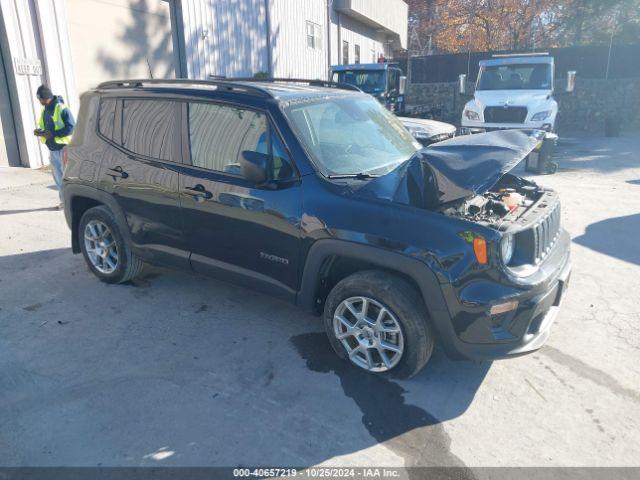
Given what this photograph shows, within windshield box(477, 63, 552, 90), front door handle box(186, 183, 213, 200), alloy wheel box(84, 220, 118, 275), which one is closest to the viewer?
front door handle box(186, 183, 213, 200)

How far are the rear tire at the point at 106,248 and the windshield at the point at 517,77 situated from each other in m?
11.5

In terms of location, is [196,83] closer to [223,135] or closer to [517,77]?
[223,135]

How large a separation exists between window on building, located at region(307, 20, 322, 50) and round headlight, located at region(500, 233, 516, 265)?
19022 millimetres

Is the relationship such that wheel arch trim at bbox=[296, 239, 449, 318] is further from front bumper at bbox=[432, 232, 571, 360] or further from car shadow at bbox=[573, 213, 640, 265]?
car shadow at bbox=[573, 213, 640, 265]

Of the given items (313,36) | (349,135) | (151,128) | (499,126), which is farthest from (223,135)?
(313,36)

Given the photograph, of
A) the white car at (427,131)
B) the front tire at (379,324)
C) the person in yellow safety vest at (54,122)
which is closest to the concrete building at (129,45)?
the person in yellow safety vest at (54,122)

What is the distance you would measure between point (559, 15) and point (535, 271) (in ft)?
111

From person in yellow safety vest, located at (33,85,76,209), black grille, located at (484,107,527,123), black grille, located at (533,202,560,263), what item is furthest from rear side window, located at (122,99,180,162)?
black grille, located at (484,107,527,123)

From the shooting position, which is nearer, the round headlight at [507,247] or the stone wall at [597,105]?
the round headlight at [507,247]

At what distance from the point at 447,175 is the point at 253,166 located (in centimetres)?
127

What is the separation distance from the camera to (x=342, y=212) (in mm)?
3262

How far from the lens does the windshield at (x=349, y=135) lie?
362cm

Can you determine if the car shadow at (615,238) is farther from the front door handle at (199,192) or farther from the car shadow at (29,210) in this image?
the car shadow at (29,210)

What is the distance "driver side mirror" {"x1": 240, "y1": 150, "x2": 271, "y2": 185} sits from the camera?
337 cm
